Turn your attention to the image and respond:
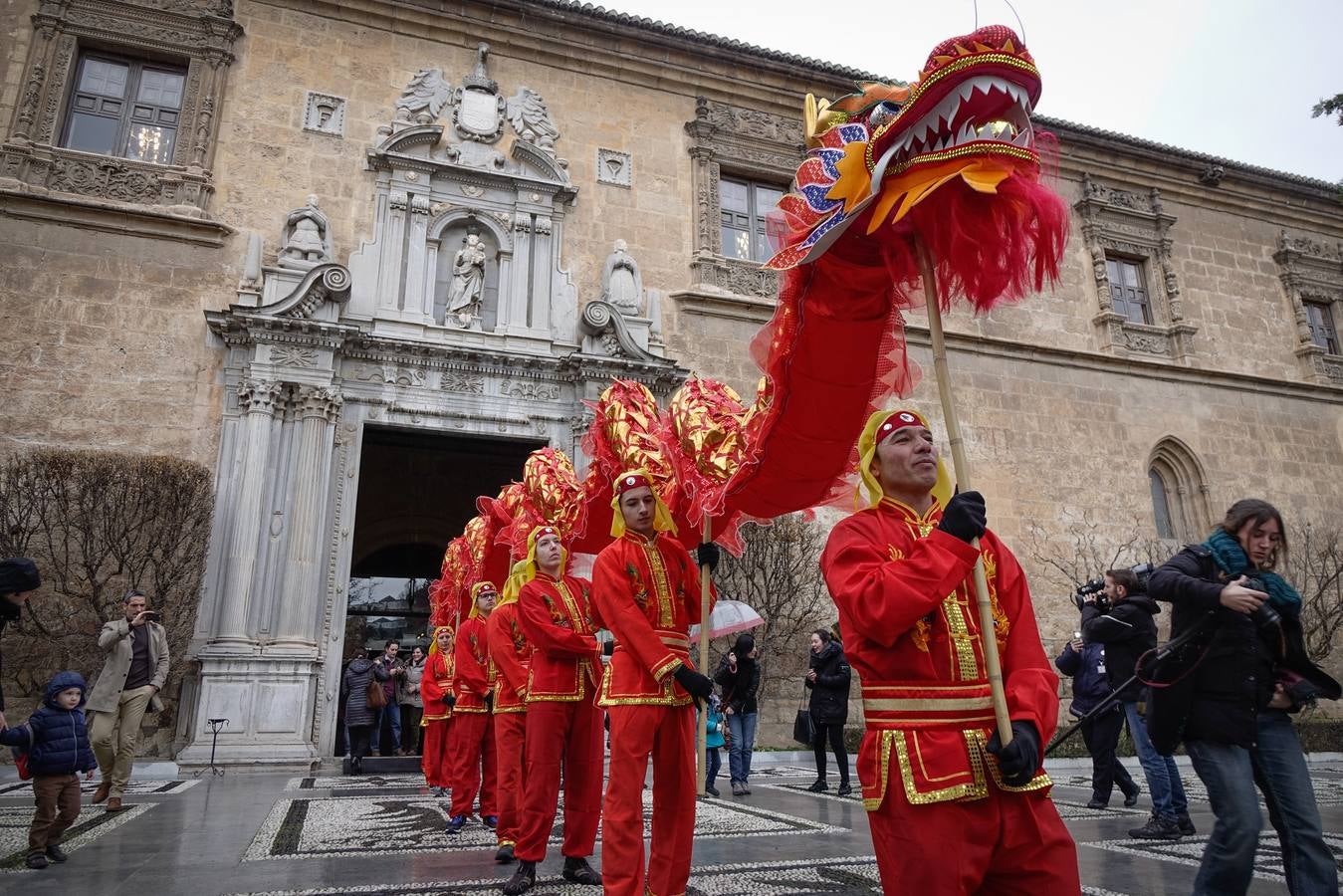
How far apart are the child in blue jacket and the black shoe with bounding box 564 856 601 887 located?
120 inches

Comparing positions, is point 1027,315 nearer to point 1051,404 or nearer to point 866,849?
point 1051,404

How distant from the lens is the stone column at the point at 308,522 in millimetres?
11727

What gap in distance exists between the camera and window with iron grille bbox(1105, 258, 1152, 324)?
63.3 ft

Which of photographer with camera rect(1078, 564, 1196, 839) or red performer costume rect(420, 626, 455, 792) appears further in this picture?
red performer costume rect(420, 626, 455, 792)

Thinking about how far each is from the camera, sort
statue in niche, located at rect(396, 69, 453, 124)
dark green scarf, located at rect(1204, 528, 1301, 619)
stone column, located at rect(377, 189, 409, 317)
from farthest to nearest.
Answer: statue in niche, located at rect(396, 69, 453, 124), stone column, located at rect(377, 189, 409, 317), dark green scarf, located at rect(1204, 528, 1301, 619)

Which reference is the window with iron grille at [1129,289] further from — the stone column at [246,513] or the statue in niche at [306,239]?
the stone column at [246,513]

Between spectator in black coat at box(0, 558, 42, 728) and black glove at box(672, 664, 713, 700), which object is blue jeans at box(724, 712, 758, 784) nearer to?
black glove at box(672, 664, 713, 700)

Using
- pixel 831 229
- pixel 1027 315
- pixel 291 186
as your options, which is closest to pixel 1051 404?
pixel 1027 315

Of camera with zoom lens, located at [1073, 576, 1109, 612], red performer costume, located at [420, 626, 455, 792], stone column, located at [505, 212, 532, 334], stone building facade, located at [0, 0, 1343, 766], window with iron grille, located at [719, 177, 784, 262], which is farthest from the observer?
window with iron grille, located at [719, 177, 784, 262]

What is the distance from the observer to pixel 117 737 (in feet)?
24.9

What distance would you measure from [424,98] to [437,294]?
3727mm

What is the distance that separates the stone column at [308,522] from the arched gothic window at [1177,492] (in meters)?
16.1

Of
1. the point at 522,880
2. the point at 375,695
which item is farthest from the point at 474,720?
the point at 375,695

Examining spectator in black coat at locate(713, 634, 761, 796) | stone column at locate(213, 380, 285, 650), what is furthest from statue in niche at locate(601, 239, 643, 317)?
spectator in black coat at locate(713, 634, 761, 796)
